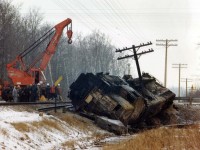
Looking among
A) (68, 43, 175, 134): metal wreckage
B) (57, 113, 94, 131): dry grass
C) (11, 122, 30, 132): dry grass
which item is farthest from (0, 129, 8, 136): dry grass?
(68, 43, 175, 134): metal wreckage

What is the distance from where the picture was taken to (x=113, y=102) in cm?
3045

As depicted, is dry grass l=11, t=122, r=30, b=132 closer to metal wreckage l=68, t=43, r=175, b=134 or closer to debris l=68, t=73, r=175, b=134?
metal wreckage l=68, t=43, r=175, b=134

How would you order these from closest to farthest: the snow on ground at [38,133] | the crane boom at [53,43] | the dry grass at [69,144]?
the snow on ground at [38,133] < the dry grass at [69,144] < the crane boom at [53,43]

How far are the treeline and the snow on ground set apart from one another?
93.1ft

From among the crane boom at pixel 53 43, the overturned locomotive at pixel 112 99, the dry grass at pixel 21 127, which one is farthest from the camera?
the crane boom at pixel 53 43

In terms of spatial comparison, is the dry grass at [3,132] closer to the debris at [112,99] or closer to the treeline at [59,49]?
the debris at [112,99]

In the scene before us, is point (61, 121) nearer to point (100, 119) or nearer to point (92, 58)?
point (100, 119)

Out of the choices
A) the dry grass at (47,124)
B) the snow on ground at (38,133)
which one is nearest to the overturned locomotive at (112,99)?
the snow on ground at (38,133)

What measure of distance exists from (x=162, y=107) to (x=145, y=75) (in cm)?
394

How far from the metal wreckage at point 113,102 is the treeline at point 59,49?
71.9 feet

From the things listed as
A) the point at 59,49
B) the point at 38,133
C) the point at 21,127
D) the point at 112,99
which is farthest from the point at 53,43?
the point at 59,49

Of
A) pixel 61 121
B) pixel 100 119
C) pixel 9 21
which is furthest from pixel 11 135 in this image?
pixel 9 21

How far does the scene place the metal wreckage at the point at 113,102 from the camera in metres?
29.9

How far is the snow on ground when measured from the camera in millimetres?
18217
